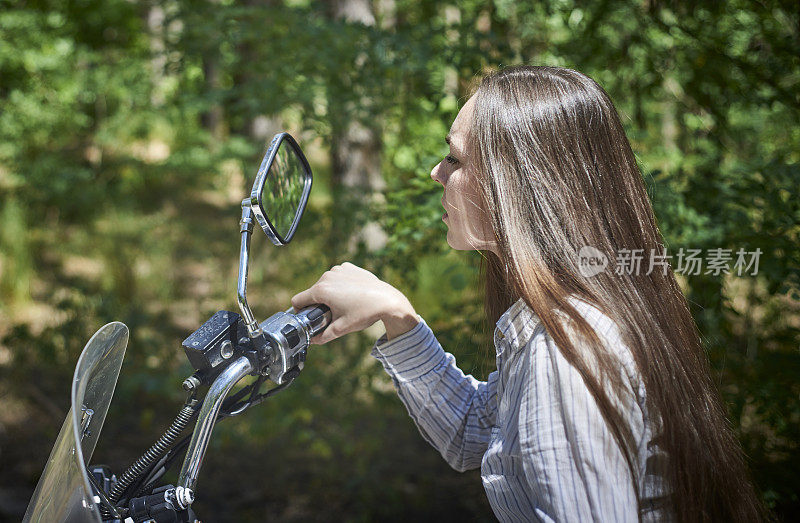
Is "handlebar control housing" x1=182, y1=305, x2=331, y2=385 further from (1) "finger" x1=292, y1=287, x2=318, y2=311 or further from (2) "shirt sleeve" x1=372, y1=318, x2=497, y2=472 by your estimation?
(2) "shirt sleeve" x1=372, y1=318, x2=497, y2=472

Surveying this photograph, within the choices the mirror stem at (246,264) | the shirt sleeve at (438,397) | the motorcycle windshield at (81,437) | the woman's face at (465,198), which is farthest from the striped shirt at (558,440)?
the motorcycle windshield at (81,437)

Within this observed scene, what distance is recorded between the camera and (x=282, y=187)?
143cm

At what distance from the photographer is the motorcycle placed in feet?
3.40

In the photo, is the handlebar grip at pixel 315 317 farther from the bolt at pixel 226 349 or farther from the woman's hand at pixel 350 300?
the bolt at pixel 226 349

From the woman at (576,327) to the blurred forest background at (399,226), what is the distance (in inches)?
21.4

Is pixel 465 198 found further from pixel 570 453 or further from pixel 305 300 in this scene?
pixel 570 453

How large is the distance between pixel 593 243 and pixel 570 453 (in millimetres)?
372

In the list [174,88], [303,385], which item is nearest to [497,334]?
[303,385]

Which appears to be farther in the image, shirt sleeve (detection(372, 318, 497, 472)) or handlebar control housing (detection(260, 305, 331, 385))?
shirt sleeve (detection(372, 318, 497, 472))

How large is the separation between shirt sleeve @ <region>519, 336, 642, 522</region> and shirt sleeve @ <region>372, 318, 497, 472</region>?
503 mm

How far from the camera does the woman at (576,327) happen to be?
3.24ft

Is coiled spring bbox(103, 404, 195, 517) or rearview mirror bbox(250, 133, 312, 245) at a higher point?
rearview mirror bbox(250, 133, 312, 245)

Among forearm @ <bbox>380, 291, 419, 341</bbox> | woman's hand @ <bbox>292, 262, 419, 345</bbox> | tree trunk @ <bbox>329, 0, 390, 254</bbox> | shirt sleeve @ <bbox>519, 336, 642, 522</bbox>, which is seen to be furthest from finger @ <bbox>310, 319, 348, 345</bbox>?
tree trunk @ <bbox>329, 0, 390, 254</bbox>

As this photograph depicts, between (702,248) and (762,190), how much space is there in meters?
0.31
